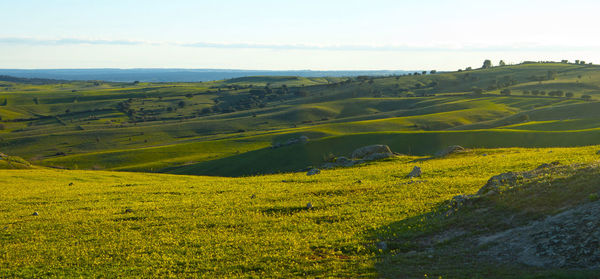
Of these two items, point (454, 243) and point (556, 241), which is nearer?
point (556, 241)

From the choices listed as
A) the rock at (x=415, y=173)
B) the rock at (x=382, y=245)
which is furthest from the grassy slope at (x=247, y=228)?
the rock at (x=415, y=173)

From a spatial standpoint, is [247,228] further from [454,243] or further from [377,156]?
[377,156]

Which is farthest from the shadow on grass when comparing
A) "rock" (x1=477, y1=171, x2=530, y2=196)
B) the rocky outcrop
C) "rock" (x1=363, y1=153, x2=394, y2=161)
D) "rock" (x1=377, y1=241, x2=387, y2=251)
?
"rock" (x1=363, y1=153, x2=394, y2=161)

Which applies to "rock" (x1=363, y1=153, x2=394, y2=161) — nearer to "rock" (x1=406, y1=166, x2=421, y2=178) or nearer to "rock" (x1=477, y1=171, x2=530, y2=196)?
"rock" (x1=406, y1=166, x2=421, y2=178)

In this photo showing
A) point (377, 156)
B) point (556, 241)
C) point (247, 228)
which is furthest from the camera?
point (377, 156)

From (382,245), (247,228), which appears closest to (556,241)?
(382,245)

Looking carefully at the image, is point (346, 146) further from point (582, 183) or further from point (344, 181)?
point (582, 183)

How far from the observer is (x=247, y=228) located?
30.4 meters

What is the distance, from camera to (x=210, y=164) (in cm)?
9775

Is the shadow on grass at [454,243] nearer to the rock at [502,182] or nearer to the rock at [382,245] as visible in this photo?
the rock at [382,245]

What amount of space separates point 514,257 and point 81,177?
63.6 metres

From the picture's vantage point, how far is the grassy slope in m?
22.3

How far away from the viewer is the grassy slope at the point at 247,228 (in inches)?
880

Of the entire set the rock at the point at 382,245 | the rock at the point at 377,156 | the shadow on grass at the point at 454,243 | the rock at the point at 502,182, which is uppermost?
the rock at the point at 502,182
